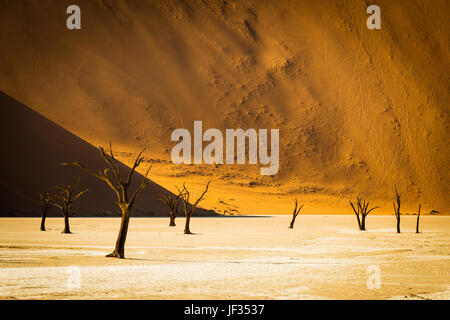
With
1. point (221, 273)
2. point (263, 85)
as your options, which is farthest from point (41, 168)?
point (221, 273)

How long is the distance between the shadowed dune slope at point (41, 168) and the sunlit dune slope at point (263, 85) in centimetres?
1378

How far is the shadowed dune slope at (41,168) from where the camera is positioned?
63125 mm

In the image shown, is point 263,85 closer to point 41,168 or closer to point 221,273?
point 41,168

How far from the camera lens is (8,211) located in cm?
5862

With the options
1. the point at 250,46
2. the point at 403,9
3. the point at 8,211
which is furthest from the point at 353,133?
the point at 8,211

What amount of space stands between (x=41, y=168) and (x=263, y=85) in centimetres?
5306

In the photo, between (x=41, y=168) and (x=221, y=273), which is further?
(x=41, y=168)

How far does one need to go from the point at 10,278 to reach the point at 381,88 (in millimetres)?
105070

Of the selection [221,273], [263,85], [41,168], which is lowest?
[221,273]

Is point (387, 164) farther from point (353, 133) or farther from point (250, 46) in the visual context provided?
point (250, 46)

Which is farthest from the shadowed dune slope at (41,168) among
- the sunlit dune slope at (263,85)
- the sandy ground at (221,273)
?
the sandy ground at (221,273)

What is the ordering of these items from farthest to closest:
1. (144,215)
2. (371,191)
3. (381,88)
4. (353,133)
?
1. (381,88)
2. (353,133)
3. (371,191)
4. (144,215)

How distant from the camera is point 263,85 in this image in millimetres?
110750

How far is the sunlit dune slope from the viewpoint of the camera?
312 feet
